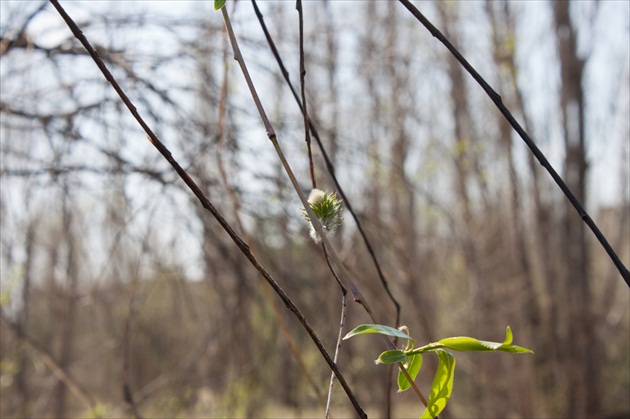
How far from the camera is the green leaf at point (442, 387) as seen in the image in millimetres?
627

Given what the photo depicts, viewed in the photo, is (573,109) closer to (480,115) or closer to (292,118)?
(480,115)

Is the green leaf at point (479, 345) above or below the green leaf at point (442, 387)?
above

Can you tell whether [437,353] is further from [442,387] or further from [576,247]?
[576,247]

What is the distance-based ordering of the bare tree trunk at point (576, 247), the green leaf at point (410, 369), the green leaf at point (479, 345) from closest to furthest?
the green leaf at point (479, 345) < the green leaf at point (410, 369) < the bare tree trunk at point (576, 247)

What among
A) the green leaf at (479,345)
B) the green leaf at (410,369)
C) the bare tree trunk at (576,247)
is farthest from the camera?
the bare tree trunk at (576,247)

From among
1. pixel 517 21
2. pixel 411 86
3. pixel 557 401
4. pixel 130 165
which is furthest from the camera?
pixel 557 401

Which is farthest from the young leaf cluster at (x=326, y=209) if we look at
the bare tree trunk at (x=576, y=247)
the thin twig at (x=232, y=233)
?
the bare tree trunk at (x=576, y=247)

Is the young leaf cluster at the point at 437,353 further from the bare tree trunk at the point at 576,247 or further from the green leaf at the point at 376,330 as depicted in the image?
the bare tree trunk at the point at 576,247

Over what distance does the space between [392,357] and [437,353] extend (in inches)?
3.4

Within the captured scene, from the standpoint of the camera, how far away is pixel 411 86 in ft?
20.9

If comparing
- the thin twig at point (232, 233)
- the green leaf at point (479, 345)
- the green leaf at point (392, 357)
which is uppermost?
the thin twig at point (232, 233)

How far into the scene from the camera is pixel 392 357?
0.58 meters

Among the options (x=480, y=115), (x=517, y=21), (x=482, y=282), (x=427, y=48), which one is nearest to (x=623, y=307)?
(x=482, y=282)

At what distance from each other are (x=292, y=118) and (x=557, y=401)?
634 cm
